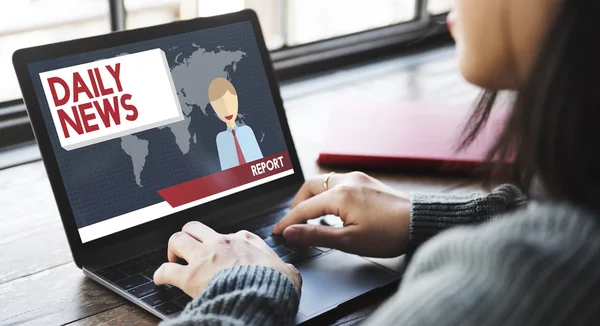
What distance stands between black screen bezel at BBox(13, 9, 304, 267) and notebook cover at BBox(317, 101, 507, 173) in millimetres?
166

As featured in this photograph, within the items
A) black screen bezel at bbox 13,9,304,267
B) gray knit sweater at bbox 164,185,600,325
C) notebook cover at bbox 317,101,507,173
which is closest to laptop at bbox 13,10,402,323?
black screen bezel at bbox 13,9,304,267

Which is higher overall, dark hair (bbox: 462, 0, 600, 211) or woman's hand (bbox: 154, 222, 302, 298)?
dark hair (bbox: 462, 0, 600, 211)

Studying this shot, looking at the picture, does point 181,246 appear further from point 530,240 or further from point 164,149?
point 530,240

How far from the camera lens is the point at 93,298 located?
3.06 ft

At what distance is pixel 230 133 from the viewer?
114 cm

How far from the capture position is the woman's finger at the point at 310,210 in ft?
3.40

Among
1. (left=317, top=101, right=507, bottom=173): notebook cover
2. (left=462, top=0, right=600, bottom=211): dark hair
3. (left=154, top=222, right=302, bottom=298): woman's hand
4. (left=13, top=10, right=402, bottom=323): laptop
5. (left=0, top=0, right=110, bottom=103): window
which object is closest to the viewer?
(left=462, top=0, right=600, bottom=211): dark hair

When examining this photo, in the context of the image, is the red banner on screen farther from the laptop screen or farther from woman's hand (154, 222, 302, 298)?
woman's hand (154, 222, 302, 298)

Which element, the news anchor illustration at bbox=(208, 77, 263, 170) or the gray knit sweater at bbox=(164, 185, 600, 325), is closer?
the gray knit sweater at bbox=(164, 185, 600, 325)

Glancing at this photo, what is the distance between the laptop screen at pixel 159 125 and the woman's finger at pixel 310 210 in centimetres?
12

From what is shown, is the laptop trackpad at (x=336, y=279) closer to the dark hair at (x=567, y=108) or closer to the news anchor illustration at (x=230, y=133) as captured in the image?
the news anchor illustration at (x=230, y=133)

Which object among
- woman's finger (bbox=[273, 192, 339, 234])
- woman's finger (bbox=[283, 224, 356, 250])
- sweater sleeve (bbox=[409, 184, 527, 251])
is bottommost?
sweater sleeve (bbox=[409, 184, 527, 251])

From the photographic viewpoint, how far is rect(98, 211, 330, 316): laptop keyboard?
880mm

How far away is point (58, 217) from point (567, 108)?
883mm
